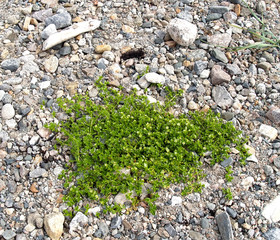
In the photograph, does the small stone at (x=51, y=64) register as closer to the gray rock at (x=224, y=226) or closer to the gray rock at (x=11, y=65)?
the gray rock at (x=11, y=65)

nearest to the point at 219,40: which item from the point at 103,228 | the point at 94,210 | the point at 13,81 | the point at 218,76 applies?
the point at 218,76

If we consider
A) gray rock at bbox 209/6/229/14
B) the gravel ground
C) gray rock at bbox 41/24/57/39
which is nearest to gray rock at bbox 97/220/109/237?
the gravel ground

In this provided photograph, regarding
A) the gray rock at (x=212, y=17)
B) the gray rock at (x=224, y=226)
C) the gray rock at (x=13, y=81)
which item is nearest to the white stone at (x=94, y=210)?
the gray rock at (x=224, y=226)

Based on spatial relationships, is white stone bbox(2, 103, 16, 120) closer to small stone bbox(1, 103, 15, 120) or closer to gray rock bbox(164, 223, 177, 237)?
small stone bbox(1, 103, 15, 120)

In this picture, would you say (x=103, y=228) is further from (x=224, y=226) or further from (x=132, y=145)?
(x=224, y=226)

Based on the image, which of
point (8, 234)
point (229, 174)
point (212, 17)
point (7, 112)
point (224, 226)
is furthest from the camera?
point (212, 17)

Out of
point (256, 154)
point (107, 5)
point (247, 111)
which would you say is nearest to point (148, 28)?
point (107, 5)
